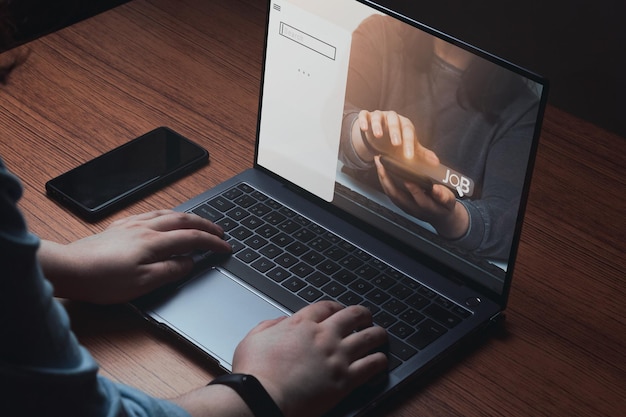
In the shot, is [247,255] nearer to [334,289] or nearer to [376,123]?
[334,289]

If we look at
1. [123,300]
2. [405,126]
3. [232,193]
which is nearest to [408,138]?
[405,126]

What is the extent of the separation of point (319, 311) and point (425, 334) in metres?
0.12

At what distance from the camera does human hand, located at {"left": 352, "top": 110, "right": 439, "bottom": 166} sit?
1.04 metres

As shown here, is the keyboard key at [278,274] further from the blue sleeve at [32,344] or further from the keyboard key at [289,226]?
the blue sleeve at [32,344]

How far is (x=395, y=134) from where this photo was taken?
105cm

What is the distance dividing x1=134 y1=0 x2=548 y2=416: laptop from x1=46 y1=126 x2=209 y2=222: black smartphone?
3.1 inches

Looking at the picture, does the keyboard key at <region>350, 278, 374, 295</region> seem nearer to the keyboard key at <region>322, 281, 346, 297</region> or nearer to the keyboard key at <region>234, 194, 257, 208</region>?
the keyboard key at <region>322, 281, 346, 297</region>

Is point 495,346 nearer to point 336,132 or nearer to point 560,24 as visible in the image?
point 336,132

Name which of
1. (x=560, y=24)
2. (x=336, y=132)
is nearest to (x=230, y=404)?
(x=336, y=132)

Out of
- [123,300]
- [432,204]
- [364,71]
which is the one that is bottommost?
[123,300]

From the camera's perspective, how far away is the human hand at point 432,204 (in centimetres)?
103

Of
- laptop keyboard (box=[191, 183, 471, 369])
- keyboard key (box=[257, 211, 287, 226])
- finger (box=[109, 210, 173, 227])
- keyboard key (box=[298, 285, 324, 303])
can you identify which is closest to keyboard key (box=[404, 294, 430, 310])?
laptop keyboard (box=[191, 183, 471, 369])

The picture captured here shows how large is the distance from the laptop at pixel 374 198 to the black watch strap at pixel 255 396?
0.07 meters

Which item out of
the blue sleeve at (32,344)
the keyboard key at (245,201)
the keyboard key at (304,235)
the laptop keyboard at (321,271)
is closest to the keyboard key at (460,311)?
the laptop keyboard at (321,271)
